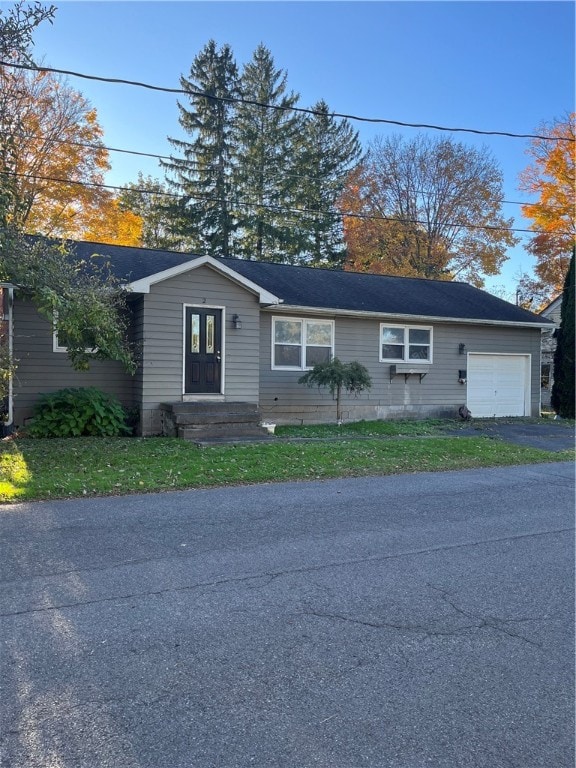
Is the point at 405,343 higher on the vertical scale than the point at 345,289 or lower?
lower

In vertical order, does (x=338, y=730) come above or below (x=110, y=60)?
below

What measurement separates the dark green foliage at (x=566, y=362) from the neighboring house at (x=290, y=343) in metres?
1.67

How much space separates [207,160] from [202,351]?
24849mm

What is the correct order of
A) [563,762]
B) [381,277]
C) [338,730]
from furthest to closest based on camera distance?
1. [381,277]
2. [338,730]
3. [563,762]

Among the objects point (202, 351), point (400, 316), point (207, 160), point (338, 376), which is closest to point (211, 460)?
point (202, 351)

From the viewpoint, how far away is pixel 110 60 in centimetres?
953

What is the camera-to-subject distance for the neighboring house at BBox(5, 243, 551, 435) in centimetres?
1219

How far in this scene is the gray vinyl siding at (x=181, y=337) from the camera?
12094mm

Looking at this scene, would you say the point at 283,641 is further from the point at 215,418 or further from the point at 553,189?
the point at 553,189

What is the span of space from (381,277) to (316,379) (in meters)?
6.73

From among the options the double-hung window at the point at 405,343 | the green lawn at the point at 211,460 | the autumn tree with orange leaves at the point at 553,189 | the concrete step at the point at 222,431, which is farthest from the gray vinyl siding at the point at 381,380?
the autumn tree with orange leaves at the point at 553,189

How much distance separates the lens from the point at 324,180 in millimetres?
34812

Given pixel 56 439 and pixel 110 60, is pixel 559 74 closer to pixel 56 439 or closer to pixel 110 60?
pixel 110 60

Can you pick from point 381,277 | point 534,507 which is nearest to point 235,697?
point 534,507
